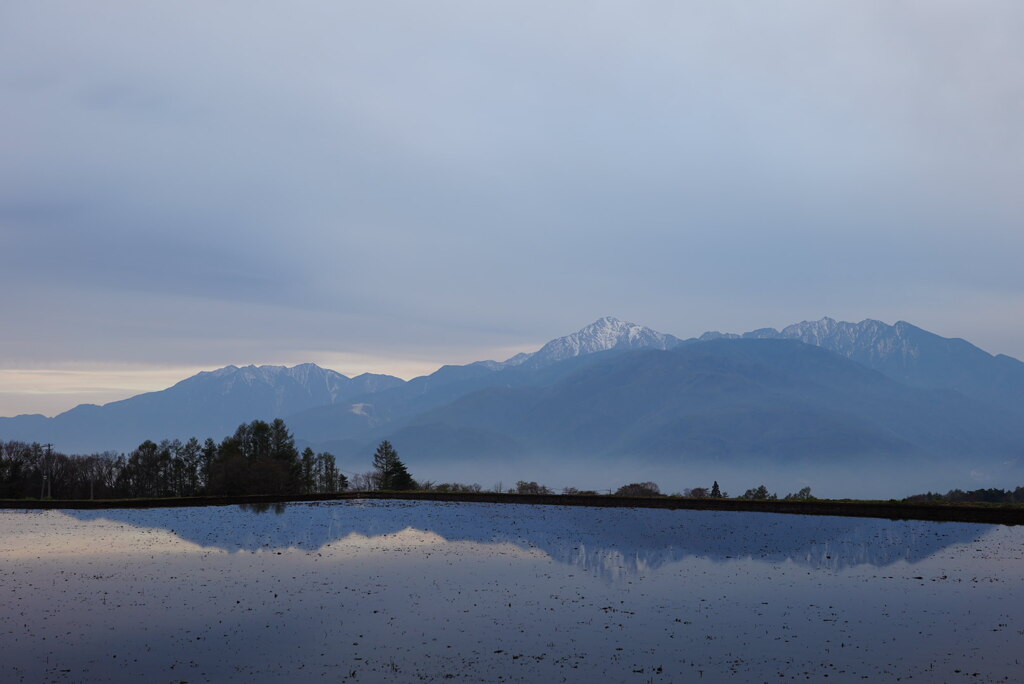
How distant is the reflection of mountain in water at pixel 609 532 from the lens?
51.3 meters

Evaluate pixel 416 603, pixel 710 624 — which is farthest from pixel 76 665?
pixel 710 624

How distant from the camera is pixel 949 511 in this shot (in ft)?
254

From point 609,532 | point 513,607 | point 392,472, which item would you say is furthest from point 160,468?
point 513,607

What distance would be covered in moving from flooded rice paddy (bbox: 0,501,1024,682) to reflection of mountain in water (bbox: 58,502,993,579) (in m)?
0.48

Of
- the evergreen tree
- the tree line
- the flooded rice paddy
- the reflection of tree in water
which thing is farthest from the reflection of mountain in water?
the evergreen tree

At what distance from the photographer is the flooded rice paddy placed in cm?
2503

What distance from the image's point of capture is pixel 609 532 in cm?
6744

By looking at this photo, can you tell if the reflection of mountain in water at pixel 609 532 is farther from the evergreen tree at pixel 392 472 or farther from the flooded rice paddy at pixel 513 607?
the evergreen tree at pixel 392 472

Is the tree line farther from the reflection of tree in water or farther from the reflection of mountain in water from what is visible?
the reflection of mountain in water

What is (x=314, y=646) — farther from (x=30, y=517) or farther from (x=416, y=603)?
(x=30, y=517)

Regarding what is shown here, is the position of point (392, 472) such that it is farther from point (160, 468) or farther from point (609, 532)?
point (609, 532)

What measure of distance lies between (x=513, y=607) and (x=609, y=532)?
1368 inches

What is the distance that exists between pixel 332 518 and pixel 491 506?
1210 inches

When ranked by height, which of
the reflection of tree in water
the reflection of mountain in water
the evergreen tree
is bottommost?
the reflection of tree in water
